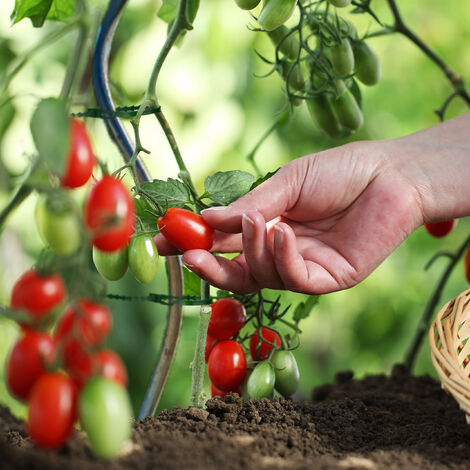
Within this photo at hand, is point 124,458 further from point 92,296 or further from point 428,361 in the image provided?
point 428,361

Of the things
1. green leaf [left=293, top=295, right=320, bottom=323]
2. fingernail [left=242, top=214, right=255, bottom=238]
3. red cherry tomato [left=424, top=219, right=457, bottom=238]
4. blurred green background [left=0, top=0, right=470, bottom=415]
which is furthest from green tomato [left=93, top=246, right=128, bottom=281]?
blurred green background [left=0, top=0, right=470, bottom=415]

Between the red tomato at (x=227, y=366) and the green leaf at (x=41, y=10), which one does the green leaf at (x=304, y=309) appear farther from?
the green leaf at (x=41, y=10)

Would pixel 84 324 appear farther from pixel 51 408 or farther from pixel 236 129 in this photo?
pixel 236 129

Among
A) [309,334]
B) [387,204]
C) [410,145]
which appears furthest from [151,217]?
[309,334]

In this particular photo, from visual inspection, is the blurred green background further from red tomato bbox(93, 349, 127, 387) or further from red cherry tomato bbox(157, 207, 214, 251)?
red tomato bbox(93, 349, 127, 387)

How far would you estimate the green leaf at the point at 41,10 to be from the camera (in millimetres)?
682

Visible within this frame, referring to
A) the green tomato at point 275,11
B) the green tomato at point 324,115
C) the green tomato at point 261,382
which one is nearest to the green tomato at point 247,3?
the green tomato at point 275,11

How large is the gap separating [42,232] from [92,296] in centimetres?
6

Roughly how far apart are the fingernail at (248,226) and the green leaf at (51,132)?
277 millimetres

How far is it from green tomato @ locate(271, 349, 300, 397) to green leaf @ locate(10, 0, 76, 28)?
47cm

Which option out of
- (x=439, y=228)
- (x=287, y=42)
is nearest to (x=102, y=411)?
(x=287, y=42)

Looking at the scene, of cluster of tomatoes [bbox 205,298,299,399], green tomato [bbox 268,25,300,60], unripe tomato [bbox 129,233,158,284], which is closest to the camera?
unripe tomato [bbox 129,233,158,284]

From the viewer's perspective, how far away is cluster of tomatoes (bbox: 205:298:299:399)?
27.5 inches

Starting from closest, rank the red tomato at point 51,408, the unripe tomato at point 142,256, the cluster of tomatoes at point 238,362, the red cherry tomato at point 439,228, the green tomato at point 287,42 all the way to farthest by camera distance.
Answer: the red tomato at point 51,408, the unripe tomato at point 142,256, the cluster of tomatoes at point 238,362, the green tomato at point 287,42, the red cherry tomato at point 439,228
